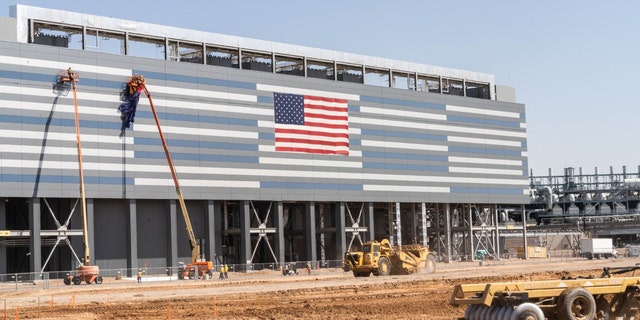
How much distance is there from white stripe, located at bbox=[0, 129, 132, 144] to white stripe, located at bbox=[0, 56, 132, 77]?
603 centimetres

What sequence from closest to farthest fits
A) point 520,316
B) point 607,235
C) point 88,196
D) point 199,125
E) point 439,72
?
point 520,316 < point 88,196 < point 199,125 < point 439,72 < point 607,235

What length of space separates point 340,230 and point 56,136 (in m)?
39.3

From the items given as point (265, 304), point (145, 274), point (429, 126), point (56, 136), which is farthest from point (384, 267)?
A: point (429, 126)

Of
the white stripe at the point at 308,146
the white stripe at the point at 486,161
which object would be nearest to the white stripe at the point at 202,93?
the white stripe at the point at 308,146

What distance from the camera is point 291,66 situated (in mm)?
123125

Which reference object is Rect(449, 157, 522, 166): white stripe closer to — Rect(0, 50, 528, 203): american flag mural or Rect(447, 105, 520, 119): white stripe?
Rect(0, 50, 528, 203): american flag mural

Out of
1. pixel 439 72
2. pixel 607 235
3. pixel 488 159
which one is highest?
pixel 439 72

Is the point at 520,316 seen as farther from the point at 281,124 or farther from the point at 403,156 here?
the point at 403,156

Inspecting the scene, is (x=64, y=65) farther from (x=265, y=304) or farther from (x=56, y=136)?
(x=265, y=304)

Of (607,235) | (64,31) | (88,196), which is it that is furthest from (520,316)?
(607,235)

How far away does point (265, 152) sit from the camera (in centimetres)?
11362

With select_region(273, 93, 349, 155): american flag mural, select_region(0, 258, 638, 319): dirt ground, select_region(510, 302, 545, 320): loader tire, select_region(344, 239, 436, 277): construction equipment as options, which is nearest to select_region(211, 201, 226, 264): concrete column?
select_region(273, 93, 349, 155): american flag mural

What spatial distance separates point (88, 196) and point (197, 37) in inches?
895

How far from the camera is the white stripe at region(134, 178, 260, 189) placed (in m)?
104
